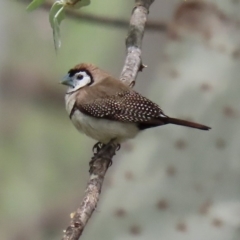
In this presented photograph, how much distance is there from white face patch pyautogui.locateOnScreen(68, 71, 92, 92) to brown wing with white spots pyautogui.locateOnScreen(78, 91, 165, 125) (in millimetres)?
114

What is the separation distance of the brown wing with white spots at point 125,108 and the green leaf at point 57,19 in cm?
51

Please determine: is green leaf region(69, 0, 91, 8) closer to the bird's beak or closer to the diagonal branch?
the diagonal branch

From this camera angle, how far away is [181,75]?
2.00m

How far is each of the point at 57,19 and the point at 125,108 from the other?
538 mm

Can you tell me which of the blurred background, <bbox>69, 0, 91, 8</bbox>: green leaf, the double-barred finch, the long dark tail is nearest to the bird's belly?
the double-barred finch

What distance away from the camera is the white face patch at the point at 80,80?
1754mm

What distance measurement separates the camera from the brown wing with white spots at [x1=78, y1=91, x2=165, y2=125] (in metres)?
1.57

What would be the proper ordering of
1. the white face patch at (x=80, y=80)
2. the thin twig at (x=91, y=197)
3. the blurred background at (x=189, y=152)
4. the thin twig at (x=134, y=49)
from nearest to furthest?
the thin twig at (x=91, y=197), the thin twig at (x=134, y=49), the white face patch at (x=80, y=80), the blurred background at (x=189, y=152)

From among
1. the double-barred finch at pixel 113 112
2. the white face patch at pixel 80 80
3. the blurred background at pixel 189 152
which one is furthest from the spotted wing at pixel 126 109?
the blurred background at pixel 189 152

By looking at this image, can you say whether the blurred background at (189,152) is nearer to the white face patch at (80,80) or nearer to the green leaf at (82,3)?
the white face patch at (80,80)

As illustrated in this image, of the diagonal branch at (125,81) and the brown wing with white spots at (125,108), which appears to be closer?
the diagonal branch at (125,81)

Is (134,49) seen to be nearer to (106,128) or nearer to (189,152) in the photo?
(106,128)

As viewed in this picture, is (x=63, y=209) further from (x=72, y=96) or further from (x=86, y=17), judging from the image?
(x=72, y=96)

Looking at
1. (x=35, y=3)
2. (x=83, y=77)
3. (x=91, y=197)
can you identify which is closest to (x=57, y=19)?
(x=35, y=3)
